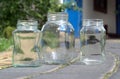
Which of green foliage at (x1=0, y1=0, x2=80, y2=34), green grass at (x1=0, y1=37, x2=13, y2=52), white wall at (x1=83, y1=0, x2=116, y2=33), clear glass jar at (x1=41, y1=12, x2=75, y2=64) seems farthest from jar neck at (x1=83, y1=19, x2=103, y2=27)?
white wall at (x1=83, y1=0, x2=116, y2=33)

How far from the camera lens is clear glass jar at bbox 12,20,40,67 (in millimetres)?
5617

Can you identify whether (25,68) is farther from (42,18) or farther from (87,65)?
(42,18)

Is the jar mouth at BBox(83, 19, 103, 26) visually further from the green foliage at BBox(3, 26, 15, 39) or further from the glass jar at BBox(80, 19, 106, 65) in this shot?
the green foliage at BBox(3, 26, 15, 39)

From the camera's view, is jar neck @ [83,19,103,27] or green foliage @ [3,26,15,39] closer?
jar neck @ [83,19,103,27]

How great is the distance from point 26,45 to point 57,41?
479 mm

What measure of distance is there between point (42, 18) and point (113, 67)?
8847mm

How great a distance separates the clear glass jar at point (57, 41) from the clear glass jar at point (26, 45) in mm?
266

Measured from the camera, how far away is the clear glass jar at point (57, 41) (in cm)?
593

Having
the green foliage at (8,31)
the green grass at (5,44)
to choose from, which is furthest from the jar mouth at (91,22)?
the green foliage at (8,31)

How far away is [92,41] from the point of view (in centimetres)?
608

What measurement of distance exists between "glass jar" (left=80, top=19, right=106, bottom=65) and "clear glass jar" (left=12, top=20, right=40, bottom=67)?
711 mm

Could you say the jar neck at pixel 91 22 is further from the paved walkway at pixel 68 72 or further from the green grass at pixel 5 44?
the green grass at pixel 5 44

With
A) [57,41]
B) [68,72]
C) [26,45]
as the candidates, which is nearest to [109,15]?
[57,41]

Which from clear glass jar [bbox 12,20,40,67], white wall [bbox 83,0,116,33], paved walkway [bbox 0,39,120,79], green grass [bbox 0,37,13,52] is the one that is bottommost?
white wall [bbox 83,0,116,33]
